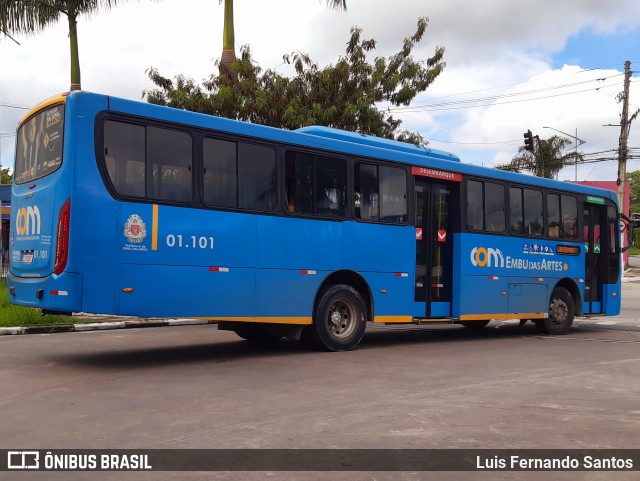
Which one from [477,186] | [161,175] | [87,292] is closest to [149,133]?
[161,175]

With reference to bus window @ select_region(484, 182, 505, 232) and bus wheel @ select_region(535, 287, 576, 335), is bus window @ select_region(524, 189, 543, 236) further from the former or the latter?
bus wheel @ select_region(535, 287, 576, 335)

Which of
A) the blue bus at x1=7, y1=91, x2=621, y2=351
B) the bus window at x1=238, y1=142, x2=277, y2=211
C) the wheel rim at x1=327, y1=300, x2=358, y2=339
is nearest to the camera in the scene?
the blue bus at x1=7, y1=91, x2=621, y2=351

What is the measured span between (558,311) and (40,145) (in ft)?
34.8

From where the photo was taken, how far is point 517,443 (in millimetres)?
5223

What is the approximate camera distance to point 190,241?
8602 mm

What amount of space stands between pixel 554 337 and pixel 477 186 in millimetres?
3714

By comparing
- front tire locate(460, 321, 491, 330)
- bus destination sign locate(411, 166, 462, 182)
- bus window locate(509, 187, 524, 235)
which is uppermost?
bus destination sign locate(411, 166, 462, 182)

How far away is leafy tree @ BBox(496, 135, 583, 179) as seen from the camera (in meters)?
41.2

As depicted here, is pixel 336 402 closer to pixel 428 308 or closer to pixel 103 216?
pixel 103 216

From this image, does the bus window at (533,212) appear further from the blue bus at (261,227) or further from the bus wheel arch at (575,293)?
the bus wheel arch at (575,293)

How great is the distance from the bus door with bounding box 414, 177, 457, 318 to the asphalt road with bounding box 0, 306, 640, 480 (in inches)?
30.8

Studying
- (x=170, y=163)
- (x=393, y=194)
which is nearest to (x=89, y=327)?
(x=170, y=163)

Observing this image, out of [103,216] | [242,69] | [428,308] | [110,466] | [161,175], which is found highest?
[242,69]

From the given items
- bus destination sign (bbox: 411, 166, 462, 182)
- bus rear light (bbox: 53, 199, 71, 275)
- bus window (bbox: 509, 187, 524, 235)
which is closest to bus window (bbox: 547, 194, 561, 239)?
bus window (bbox: 509, 187, 524, 235)
